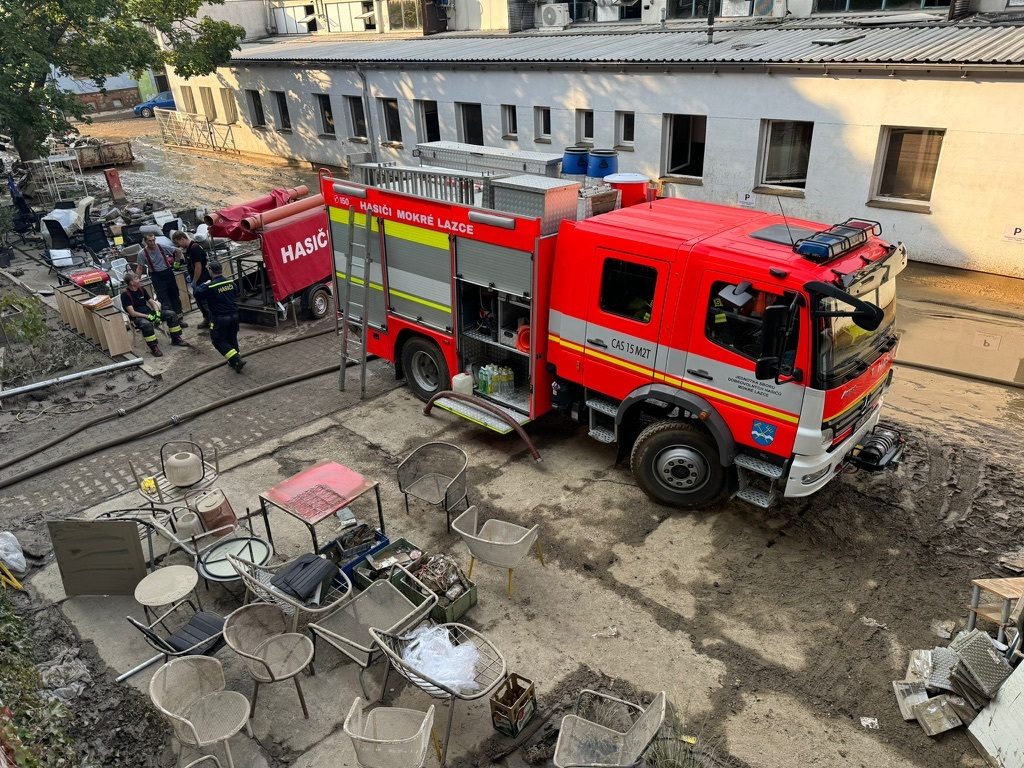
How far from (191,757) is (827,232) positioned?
21.2ft

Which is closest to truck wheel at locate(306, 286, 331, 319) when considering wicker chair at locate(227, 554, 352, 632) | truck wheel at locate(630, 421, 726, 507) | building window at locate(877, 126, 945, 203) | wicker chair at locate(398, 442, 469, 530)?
wicker chair at locate(398, 442, 469, 530)

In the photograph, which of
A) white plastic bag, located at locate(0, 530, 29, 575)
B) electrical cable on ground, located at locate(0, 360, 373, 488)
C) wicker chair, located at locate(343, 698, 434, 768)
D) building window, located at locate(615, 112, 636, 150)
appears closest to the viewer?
wicker chair, located at locate(343, 698, 434, 768)

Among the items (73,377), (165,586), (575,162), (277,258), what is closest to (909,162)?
(575,162)

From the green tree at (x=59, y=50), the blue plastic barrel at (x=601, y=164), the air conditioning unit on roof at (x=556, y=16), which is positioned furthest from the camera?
the air conditioning unit on roof at (x=556, y=16)

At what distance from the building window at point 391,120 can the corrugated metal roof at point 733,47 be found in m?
1.33

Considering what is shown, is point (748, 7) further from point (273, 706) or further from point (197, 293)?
point (273, 706)

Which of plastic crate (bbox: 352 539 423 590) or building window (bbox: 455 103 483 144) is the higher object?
building window (bbox: 455 103 483 144)

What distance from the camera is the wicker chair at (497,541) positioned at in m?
5.68

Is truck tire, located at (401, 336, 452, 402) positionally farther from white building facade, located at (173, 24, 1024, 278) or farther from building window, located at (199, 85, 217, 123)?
building window, located at (199, 85, 217, 123)

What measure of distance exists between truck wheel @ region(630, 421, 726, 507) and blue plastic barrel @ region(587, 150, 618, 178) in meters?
3.08

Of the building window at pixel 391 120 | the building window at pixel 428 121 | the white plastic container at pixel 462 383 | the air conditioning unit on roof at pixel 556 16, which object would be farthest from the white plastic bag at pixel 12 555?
the air conditioning unit on roof at pixel 556 16

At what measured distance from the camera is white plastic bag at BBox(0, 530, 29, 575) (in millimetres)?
6301

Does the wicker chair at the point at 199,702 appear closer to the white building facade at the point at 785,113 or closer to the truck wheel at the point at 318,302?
the white building facade at the point at 785,113

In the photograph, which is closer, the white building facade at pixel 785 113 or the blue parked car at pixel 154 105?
the white building facade at pixel 785 113
